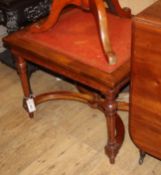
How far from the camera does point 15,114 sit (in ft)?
5.98

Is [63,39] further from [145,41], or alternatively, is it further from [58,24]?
[145,41]

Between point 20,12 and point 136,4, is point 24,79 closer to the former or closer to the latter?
point 20,12

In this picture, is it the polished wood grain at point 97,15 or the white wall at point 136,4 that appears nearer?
the polished wood grain at point 97,15

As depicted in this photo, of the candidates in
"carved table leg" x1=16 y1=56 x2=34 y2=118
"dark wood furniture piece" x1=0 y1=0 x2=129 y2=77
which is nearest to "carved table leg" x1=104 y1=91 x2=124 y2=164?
"carved table leg" x1=16 y1=56 x2=34 y2=118

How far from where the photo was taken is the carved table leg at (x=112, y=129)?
50.6 inches

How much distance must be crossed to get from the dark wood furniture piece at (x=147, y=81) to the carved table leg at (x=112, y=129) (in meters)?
0.08

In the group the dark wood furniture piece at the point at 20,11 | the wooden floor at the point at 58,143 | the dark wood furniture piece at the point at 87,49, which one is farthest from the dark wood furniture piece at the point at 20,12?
the wooden floor at the point at 58,143

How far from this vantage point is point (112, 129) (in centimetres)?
137

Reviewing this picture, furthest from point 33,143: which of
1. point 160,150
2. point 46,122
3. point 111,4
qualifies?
point 111,4

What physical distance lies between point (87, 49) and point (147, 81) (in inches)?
13.1

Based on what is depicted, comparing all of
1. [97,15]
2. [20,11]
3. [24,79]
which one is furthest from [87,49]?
[20,11]

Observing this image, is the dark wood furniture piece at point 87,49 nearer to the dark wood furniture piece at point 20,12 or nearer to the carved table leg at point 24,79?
the carved table leg at point 24,79

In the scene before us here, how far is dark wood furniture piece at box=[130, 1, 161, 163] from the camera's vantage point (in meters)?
1.00

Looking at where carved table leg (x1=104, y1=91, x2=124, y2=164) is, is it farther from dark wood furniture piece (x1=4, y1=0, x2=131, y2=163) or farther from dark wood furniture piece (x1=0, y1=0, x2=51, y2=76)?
dark wood furniture piece (x1=0, y1=0, x2=51, y2=76)
